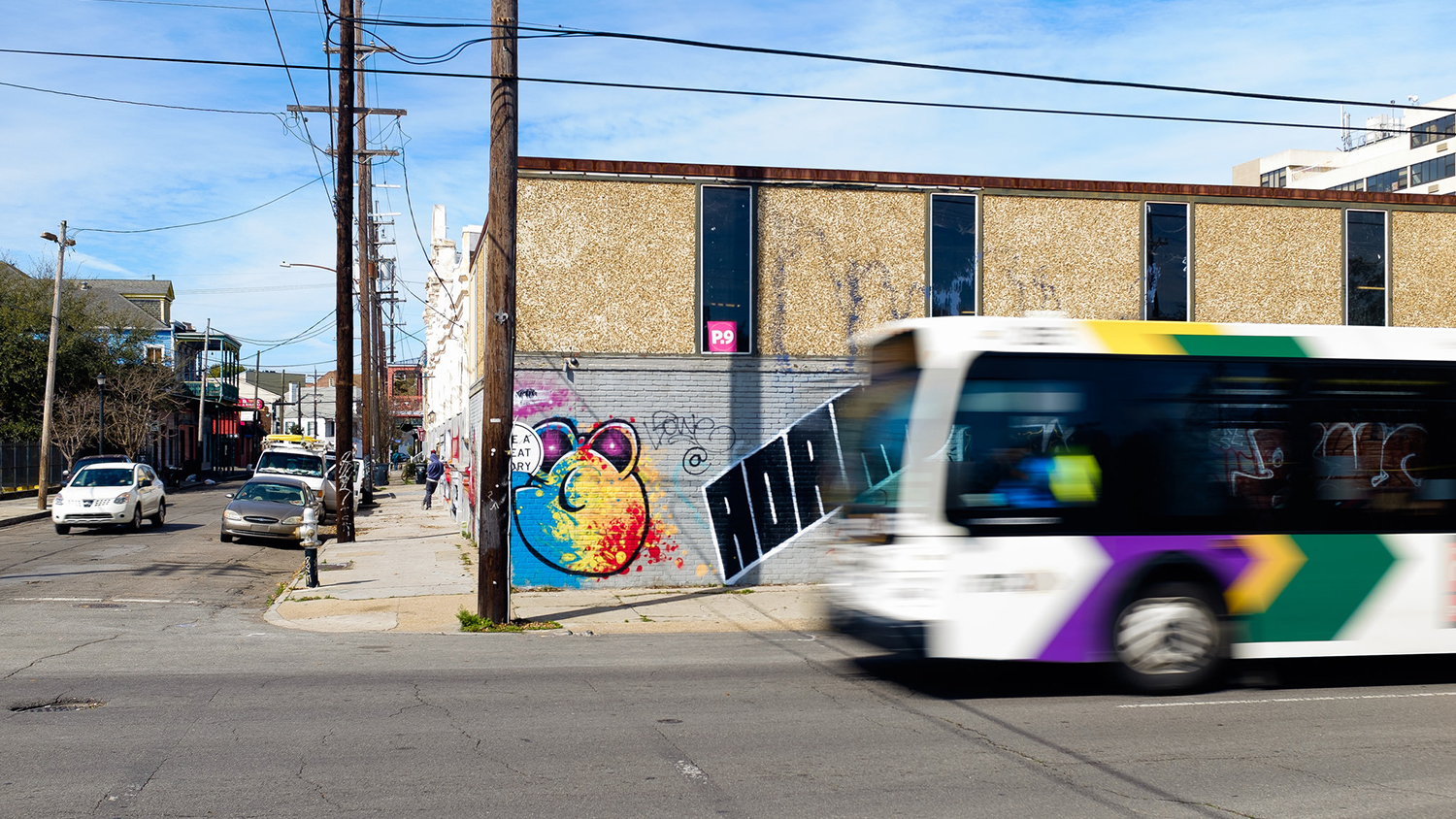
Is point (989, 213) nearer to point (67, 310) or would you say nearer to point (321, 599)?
point (321, 599)

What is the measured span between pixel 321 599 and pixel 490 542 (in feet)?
11.6

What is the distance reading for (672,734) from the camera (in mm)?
7273

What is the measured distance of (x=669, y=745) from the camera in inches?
274

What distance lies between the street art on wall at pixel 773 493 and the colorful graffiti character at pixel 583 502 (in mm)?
1156

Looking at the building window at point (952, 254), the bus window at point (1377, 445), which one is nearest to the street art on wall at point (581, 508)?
the building window at point (952, 254)

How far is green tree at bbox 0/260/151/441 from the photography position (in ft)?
143

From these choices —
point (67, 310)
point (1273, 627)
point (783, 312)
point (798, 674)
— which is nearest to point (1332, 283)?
point (783, 312)

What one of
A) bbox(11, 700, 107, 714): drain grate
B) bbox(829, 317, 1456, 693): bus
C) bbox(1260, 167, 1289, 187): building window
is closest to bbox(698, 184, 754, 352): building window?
bbox(829, 317, 1456, 693): bus

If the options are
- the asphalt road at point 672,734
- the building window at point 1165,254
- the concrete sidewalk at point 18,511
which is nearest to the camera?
the asphalt road at point 672,734

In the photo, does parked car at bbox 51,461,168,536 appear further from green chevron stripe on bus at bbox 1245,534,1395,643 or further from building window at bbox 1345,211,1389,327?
building window at bbox 1345,211,1389,327

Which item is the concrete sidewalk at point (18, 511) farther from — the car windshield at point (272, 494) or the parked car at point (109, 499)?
the car windshield at point (272, 494)

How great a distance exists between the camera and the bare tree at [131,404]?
47.5 m

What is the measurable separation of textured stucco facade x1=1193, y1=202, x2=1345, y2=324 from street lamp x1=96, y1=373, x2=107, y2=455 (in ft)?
126

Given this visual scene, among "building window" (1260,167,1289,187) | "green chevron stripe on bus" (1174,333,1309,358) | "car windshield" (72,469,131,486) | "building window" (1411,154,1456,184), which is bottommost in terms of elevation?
"car windshield" (72,469,131,486)
